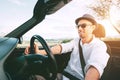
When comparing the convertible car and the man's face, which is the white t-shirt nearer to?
the man's face

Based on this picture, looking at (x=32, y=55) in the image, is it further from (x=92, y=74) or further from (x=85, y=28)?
(x=85, y=28)

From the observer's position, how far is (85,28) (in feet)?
12.0

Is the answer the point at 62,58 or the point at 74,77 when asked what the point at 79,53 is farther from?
the point at 62,58

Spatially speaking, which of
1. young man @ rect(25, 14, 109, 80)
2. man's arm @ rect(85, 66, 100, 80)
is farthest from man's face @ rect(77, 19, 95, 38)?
man's arm @ rect(85, 66, 100, 80)

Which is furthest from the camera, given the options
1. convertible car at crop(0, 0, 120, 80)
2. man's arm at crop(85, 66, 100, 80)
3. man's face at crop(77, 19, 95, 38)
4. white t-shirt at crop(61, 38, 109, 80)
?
man's face at crop(77, 19, 95, 38)

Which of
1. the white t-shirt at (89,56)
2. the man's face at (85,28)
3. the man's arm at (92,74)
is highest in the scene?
the man's face at (85,28)

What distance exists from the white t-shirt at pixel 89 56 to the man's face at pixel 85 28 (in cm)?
12

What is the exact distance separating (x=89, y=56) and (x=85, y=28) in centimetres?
36

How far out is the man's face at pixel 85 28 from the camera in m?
3.66

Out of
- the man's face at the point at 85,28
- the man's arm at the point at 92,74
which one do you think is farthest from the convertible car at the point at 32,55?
the man's arm at the point at 92,74

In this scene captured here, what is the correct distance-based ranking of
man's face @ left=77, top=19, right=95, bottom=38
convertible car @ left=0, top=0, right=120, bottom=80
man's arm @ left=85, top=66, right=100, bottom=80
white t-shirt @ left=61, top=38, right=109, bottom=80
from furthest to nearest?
man's face @ left=77, top=19, right=95, bottom=38
white t-shirt @ left=61, top=38, right=109, bottom=80
man's arm @ left=85, top=66, right=100, bottom=80
convertible car @ left=0, top=0, right=120, bottom=80

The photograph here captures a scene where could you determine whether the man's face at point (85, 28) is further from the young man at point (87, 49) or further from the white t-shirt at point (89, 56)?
the white t-shirt at point (89, 56)

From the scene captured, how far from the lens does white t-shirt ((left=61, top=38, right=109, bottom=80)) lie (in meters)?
3.31

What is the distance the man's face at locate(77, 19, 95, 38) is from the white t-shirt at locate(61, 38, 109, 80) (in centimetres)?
12
